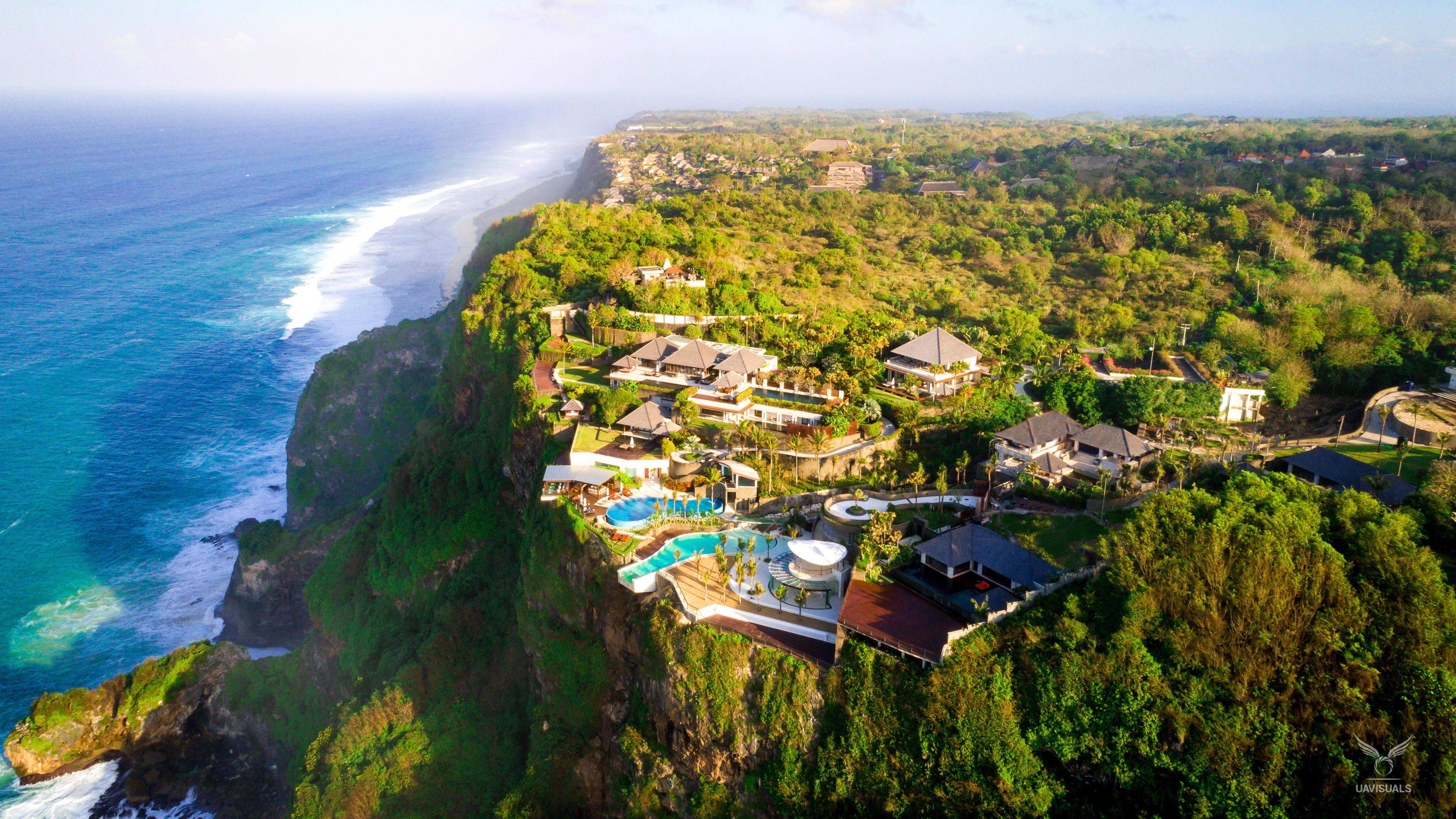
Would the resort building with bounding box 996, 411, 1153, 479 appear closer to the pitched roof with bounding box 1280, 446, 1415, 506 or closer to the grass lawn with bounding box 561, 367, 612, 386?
the pitched roof with bounding box 1280, 446, 1415, 506

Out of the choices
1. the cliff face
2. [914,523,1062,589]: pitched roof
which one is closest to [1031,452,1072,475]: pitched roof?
[914,523,1062,589]: pitched roof

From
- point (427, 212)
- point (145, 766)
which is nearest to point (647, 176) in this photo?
point (427, 212)

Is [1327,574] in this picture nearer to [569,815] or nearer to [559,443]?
[569,815]

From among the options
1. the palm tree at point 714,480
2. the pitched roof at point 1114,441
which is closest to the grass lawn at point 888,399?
the pitched roof at point 1114,441

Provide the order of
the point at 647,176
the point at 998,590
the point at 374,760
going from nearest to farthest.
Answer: the point at 998,590 < the point at 374,760 < the point at 647,176

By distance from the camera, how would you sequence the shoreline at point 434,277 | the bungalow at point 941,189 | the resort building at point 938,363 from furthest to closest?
the bungalow at point 941,189, the shoreline at point 434,277, the resort building at point 938,363

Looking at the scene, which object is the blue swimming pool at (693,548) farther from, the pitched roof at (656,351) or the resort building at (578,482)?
the pitched roof at (656,351)

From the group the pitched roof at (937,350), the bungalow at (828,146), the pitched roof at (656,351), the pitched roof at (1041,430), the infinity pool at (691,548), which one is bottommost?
the infinity pool at (691,548)
